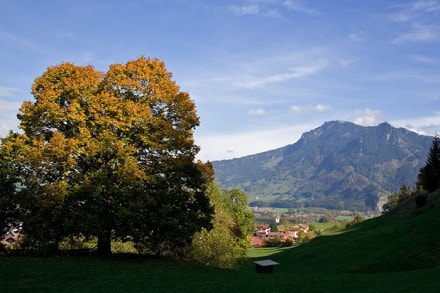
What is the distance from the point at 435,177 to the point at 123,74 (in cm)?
5484

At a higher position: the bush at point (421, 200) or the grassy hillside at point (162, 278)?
the bush at point (421, 200)

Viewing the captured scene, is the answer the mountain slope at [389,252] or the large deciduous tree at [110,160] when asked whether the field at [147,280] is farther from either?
the mountain slope at [389,252]

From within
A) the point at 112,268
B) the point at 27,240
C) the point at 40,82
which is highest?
the point at 40,82

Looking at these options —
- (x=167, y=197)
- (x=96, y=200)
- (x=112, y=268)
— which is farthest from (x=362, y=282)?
(x=96, y=200)

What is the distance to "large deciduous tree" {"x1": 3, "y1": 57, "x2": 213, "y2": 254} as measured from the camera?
A: 28578 mm

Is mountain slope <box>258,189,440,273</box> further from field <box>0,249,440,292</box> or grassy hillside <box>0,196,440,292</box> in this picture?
field <box>0,249,440,292</box>

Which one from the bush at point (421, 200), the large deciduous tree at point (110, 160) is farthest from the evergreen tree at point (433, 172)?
the large deciduous tree at point (110, 160)

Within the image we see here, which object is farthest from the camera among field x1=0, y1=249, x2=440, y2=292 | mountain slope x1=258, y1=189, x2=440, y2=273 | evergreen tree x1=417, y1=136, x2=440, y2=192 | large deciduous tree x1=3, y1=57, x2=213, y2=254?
evergreen tree x1=417, y1=136, x2=440, y2=192

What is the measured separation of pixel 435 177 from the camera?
212ft

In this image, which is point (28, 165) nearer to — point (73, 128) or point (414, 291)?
point (73, 128)

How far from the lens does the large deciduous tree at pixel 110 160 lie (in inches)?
1125

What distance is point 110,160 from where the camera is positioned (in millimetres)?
30094

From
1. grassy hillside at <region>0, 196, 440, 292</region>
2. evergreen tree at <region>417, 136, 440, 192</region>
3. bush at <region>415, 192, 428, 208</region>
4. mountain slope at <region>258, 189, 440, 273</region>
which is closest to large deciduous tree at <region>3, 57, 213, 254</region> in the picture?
grassy hillside at <region>0, 196, 440, 292</region>

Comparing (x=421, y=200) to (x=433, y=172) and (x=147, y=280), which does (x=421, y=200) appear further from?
(x=147, y=280)
